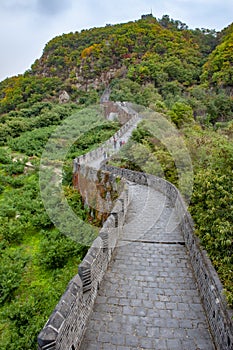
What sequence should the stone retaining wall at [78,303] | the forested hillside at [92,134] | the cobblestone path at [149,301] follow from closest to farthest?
1. the stone retaining wall at [78,303]
2. the cobblestone path at [149,301]
3. the forested hillside at [92,134]

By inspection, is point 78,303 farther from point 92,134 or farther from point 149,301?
point 92,134

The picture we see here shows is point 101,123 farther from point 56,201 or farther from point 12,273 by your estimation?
point 12,273

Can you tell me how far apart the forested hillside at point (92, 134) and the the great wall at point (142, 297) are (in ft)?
2.35

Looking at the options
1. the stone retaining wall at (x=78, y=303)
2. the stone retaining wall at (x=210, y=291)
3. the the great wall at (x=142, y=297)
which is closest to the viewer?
the stone retaining wall at (x=78, y=303)

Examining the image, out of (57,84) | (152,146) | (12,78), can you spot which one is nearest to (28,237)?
(152,146)

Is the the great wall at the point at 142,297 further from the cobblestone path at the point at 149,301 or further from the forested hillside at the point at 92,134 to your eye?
the forested hillside at the point at 92,134

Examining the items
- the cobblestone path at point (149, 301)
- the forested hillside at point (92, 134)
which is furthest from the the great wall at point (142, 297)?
the forested hillside at point (92, 134)

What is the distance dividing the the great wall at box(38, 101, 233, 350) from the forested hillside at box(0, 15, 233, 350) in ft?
2.35

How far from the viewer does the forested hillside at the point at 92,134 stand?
7516mm

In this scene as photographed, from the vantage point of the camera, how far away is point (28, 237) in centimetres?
1345

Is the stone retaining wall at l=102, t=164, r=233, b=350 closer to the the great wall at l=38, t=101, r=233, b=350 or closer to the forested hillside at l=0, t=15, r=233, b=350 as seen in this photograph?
the the great wall at l=38, t=101, r=233, b=350

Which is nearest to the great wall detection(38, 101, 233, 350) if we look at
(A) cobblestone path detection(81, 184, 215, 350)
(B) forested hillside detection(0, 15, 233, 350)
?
(A) cobblestone path detection(81, 184, 215, 350)

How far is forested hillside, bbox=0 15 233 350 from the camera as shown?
752 cm

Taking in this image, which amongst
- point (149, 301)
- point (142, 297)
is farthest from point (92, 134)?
point (149, 301)
